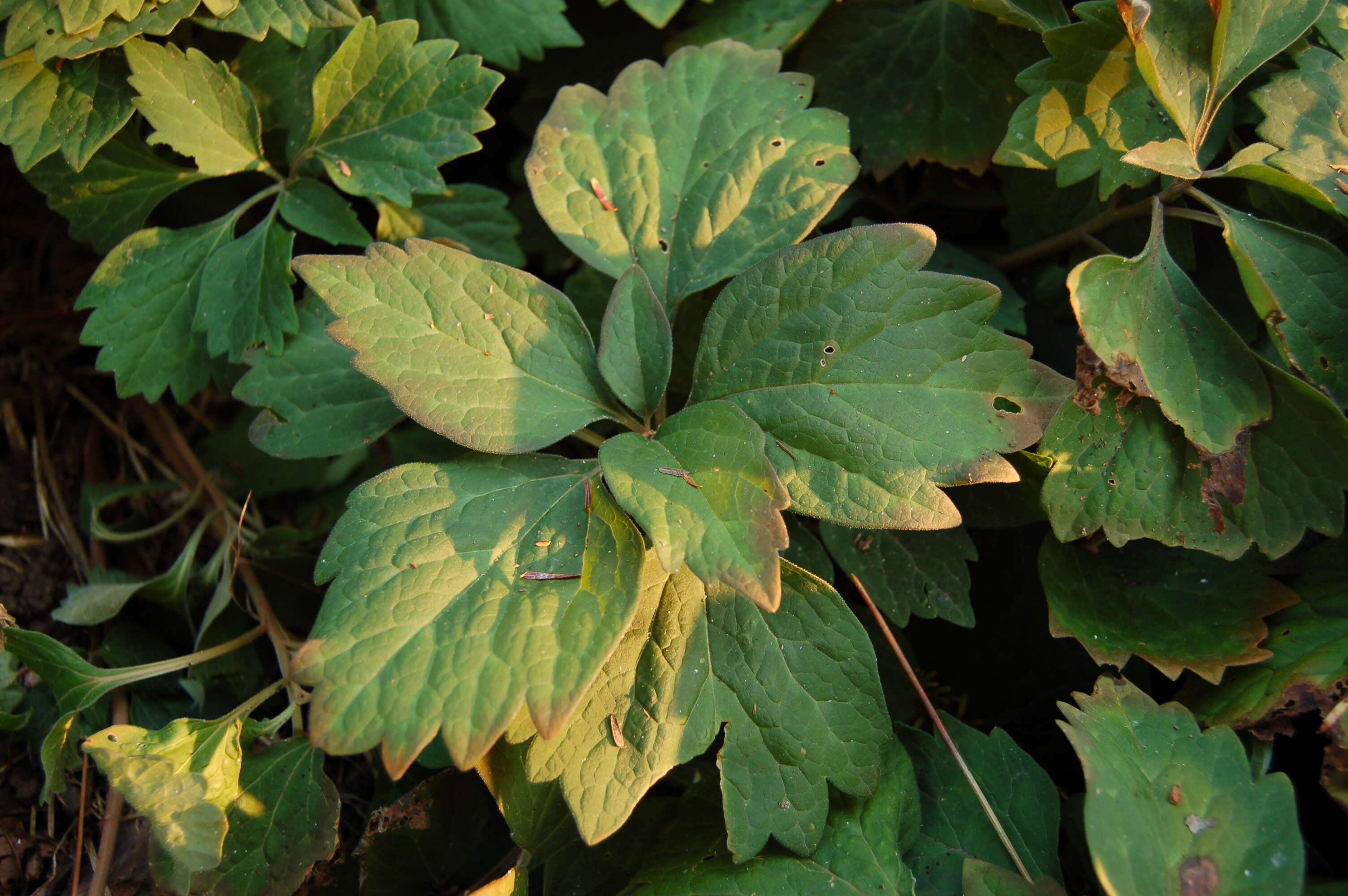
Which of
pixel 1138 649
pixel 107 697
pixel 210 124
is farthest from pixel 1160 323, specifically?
pixel 107 697

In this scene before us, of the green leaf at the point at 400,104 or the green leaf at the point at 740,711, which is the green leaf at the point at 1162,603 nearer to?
the green leaf at the point at 740,711

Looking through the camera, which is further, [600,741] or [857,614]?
[857,614]

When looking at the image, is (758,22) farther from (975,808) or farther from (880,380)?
(975,808)

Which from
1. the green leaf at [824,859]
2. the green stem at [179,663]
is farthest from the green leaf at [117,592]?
the green leaf at [824,859]

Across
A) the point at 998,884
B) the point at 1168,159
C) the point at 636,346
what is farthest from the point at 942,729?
the point at 1168,159

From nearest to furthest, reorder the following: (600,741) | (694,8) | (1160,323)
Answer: (600,741), (1160,323), (694,8)

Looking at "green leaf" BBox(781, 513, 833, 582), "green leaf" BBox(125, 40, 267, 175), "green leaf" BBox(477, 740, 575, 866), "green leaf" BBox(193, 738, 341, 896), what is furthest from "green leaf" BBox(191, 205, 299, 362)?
"green leaf" BBox(781, 513, 833, 582)

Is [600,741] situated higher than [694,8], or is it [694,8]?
[694,8]

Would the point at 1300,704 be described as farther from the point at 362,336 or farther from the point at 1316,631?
the point at 362,336
